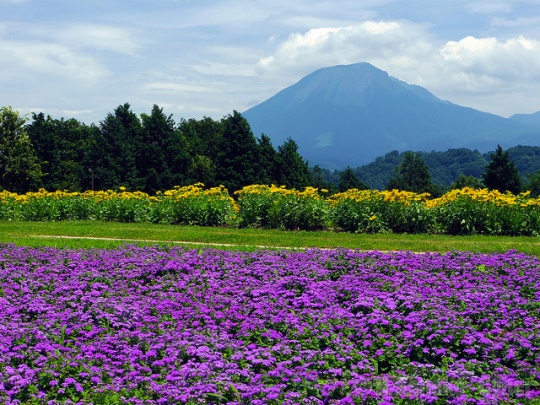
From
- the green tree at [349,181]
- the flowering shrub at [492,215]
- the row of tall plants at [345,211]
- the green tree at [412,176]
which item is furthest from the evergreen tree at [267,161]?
the flowering shrub at [492,215]

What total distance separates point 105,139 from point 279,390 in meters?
49.9

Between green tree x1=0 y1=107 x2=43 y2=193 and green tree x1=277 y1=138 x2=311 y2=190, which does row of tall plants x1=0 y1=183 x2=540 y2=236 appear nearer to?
green tree x1=0 y1=107 x2=43 y2=193

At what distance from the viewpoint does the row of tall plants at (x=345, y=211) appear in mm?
15641

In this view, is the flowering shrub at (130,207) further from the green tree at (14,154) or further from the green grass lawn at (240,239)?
the green tree at (14,154)

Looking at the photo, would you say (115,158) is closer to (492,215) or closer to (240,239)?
(240,239)

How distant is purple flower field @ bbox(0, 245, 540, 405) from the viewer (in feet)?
16.2

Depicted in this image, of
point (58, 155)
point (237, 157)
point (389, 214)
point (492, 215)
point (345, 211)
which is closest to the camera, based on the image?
point (492, 215)

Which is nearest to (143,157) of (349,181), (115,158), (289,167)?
(115,158)

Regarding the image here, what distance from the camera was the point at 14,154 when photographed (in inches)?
1714

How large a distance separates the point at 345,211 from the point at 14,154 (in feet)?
113

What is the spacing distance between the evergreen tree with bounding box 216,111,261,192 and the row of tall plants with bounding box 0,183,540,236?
29180 millimetres

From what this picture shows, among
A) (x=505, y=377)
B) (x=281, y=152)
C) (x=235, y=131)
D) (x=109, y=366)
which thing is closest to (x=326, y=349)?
(x=505, y=377)

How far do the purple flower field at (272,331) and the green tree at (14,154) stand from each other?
120 ft

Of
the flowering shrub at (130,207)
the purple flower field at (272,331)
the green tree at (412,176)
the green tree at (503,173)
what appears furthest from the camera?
the green tree at (412,176)
